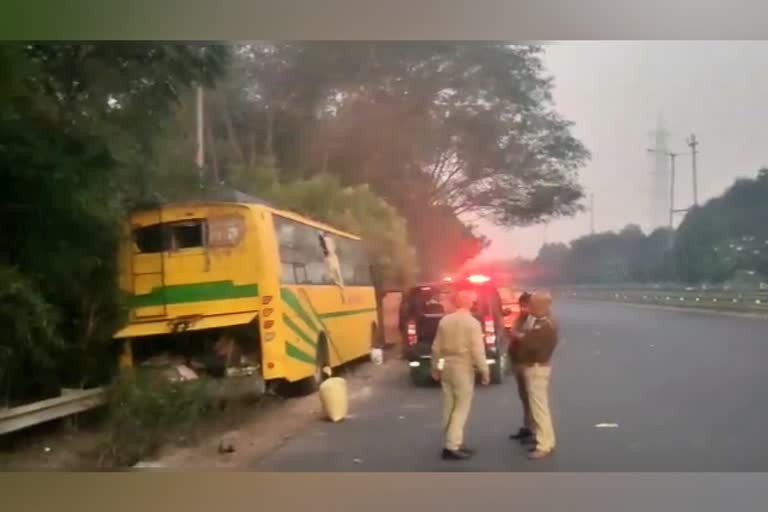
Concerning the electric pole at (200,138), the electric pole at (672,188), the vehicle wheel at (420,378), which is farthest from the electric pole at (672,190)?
the electric pole at (200,138)

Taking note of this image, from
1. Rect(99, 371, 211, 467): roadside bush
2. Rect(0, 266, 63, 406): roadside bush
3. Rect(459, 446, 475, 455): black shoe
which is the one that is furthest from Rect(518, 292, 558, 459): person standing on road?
Rect(0, 266, 63, 406): roadside bush

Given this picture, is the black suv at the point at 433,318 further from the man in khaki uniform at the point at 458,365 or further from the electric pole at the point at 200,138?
the electric pole at the point at 200,138

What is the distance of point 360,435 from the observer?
Answer: 4.09 m

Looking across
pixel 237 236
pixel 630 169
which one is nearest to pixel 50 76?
pixel 237 236

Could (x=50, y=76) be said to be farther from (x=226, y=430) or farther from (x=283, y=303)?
(x=226, y=430)

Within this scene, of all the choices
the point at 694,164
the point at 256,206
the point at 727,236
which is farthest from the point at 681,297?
the point at 256,206

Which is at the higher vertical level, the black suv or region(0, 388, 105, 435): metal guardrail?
the black suv

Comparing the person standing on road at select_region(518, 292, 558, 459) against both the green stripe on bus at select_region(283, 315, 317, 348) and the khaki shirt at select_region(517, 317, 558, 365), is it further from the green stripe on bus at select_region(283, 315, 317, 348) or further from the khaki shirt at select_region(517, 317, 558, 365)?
the green stripe on bus at select_region(283, 315, 317, 348)

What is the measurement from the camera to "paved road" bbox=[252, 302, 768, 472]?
13.3 ft

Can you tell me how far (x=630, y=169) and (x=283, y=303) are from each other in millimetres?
1586

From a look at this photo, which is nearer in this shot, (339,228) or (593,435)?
(593,435)

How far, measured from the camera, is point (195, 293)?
4.14m

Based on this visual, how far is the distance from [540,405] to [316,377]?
3.18 feet

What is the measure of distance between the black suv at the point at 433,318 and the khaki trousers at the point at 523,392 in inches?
2.4
